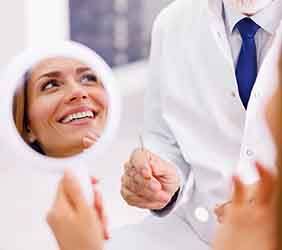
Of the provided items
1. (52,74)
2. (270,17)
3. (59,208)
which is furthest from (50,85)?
(270,17)

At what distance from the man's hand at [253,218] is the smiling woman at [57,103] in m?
0.17

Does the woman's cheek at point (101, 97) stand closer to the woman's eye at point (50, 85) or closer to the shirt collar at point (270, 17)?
the woman's eye at point (50, 85)

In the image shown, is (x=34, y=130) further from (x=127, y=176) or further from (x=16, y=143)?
(x=127, y=176)

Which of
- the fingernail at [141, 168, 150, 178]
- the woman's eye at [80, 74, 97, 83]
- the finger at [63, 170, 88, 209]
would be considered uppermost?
the woman's eye at [80, 74, 97, 83]

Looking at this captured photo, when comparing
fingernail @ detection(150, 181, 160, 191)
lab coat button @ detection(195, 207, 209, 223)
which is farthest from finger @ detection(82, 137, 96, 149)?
lab coat button @ detection(195, 207, 209, 223)

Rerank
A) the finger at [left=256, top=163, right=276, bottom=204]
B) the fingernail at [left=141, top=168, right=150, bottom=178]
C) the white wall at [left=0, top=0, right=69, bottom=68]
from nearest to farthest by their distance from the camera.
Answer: the finger at [left=256, top=163, right=276, bottom=204] < the fingernail at [left=141, top=168, right=150, bottom=178] < the white wall at [left=0, top=0, right=69, bottom=68]

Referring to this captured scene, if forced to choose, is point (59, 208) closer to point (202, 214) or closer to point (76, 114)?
point (76, 114)

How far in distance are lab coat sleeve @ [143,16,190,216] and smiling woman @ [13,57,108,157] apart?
16 cm

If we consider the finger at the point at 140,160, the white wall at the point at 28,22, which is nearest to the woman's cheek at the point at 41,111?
the finger at the point at 140,160

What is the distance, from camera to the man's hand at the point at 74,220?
635mm

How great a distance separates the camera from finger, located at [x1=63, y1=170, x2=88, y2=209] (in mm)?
641

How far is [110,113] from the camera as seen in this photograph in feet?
2.18

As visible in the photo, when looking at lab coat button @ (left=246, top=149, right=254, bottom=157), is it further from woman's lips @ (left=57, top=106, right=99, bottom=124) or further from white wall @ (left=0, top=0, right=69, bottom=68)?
white wall @ (left=0, top=0, right=69, bottom=68)

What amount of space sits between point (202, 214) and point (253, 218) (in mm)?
240
